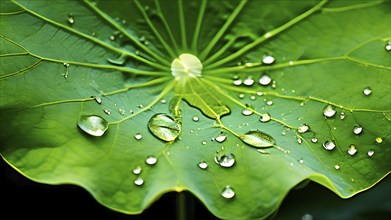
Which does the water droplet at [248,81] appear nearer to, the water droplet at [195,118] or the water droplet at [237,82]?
the water droplet at [237,82]

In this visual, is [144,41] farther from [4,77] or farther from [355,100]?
[355,100]

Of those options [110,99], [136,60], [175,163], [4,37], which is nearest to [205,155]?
[175,163]

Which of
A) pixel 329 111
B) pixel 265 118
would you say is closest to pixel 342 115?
pixel 329 111

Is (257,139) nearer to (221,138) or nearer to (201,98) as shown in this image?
(221,138)

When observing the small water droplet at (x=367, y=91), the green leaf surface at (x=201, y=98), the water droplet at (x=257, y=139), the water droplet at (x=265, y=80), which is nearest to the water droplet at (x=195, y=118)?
the green leaf surface at (x=201, y=98)

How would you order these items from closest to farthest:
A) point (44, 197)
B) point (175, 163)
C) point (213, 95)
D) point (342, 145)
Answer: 1. point (175, 163)
2. point (342, 145)
3. point (213, 95)
4. point (44, 197)

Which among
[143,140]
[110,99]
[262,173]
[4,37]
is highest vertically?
[4,37]

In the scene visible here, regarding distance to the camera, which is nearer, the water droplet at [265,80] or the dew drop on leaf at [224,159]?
the dew drop on leaf at [224,159]
